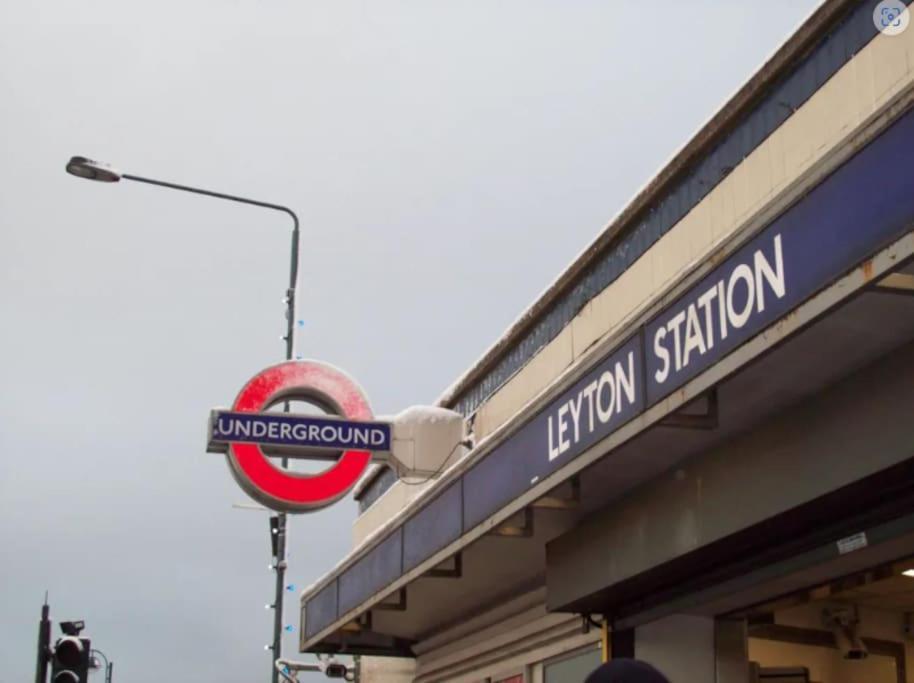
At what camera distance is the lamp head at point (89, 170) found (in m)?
17.7

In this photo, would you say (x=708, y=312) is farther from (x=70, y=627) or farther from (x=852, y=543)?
(x=70, y=627)

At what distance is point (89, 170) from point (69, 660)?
590 centimetres

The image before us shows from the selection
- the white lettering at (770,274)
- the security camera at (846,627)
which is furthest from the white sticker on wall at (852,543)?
the security camera at (846,627)

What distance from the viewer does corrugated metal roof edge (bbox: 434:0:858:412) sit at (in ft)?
30.0

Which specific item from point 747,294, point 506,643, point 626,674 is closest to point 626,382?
point 747,294

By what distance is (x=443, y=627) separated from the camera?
15047 millimetres

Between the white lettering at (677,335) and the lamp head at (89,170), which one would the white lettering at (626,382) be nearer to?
the white lettering at (677,335)

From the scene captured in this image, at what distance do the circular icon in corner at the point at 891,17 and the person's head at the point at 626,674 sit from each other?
530 centimetres

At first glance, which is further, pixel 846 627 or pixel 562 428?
pixel 846 627

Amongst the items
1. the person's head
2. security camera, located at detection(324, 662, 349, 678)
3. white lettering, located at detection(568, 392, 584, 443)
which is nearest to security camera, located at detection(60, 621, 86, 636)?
security camera, located at detection(324, 662, 349, 678)

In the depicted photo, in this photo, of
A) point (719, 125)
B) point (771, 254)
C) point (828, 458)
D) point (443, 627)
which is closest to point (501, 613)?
point (443, 627)

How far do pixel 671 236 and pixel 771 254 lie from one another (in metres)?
4.12

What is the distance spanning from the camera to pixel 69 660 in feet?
48.0

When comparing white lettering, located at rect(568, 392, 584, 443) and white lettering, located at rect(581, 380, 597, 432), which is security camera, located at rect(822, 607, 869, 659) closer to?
white lettering, located at rect(568, 392, 584, 443)
